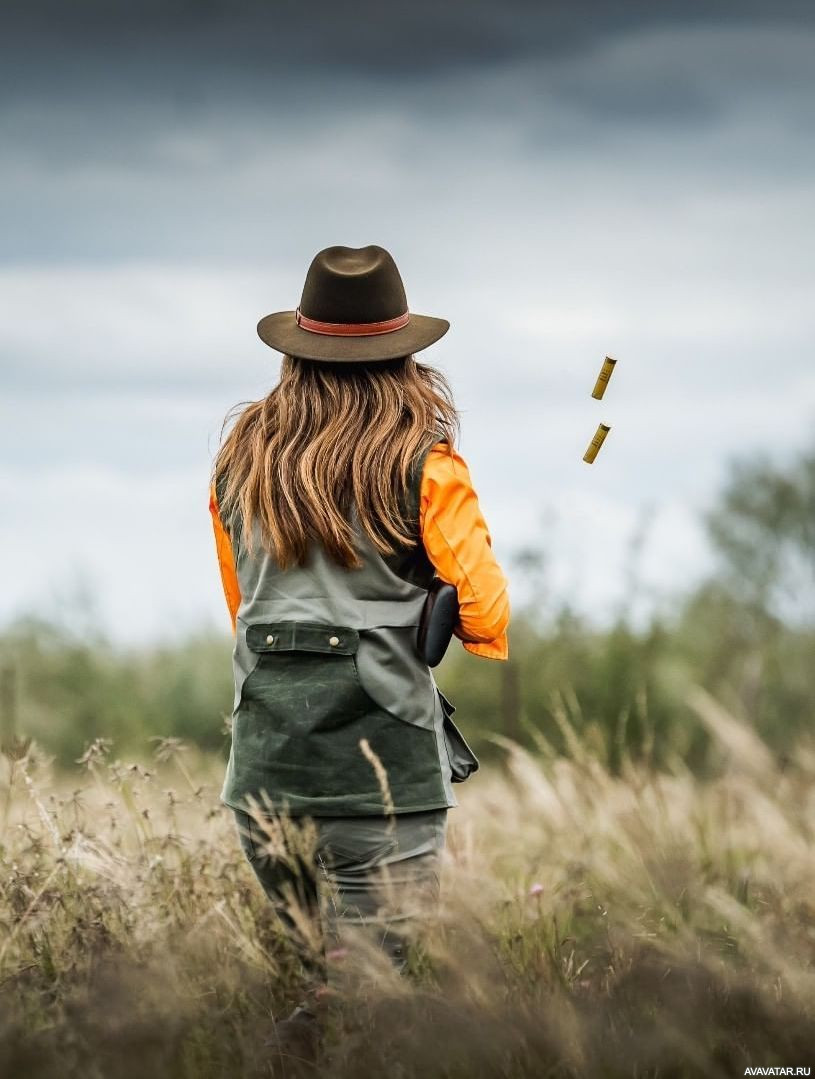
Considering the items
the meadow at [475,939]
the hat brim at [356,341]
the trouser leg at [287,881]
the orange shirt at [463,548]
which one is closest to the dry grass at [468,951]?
the meadow at [475,939]

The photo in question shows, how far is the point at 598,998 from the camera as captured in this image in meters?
3.09

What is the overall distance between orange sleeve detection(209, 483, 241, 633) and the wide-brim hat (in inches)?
17.7

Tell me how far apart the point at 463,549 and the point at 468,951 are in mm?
917

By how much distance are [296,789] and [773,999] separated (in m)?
1.16

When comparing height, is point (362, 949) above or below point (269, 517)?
below

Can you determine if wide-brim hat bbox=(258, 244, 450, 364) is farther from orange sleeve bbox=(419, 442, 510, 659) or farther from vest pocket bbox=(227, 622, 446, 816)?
vest pocket bbox=(227, 622, 446, 816)

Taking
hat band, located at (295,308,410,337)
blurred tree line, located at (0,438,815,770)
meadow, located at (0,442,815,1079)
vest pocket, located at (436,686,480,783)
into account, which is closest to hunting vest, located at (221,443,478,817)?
vest pocket, located at (436,686,480,783)

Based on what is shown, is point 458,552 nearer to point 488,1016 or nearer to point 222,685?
point 488,1016

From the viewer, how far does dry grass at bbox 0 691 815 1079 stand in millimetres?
2770

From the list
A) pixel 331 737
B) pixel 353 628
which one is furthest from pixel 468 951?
pixel 353 628

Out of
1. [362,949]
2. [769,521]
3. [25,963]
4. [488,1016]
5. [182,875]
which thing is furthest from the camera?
[769,521]

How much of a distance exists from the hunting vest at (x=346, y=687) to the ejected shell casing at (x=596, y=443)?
43 cm

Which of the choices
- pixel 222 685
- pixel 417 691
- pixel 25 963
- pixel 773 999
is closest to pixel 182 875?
pixel 25 963

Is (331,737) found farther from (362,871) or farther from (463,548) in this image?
(463,548)
